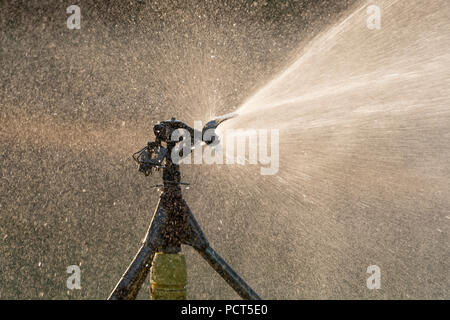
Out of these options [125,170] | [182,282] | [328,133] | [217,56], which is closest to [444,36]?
[328,133]

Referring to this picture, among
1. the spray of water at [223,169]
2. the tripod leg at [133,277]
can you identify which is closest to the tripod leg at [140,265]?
the tripod leg at [133,277]

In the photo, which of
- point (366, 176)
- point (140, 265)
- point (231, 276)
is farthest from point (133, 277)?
point (366, 176)

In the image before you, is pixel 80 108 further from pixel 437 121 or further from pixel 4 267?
pixel 437 121

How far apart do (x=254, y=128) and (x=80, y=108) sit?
48cm

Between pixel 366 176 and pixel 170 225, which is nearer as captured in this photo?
pixel 170 225

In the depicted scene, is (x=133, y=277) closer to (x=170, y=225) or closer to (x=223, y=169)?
(x=170, y=225)

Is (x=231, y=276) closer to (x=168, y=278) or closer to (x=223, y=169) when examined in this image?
(x=168, y=278)

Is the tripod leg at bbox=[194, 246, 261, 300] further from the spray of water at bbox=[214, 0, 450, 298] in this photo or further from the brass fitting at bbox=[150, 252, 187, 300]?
the spray of water at bbox=[214, 0, 450, 298]

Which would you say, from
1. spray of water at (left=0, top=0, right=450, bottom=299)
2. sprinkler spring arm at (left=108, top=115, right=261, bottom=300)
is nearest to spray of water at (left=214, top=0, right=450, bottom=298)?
spray of water at (left=0, top=0, right=450, bottom=299)

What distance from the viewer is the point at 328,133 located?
4.48ft

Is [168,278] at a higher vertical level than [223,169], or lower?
lower

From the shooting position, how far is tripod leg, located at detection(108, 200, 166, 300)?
0.72m

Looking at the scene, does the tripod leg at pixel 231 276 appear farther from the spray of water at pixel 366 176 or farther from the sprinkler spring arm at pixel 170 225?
the spray of water at pixel 366 176

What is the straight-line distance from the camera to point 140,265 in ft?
2.41
